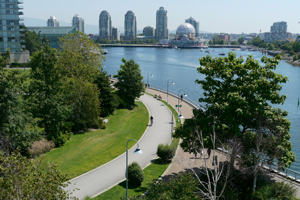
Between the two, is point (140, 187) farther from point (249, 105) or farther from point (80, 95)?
point (80, 95)

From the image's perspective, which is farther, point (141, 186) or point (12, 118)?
point (12, 118)

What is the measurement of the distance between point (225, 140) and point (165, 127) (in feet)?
54.0

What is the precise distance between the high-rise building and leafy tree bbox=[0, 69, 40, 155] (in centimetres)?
7129

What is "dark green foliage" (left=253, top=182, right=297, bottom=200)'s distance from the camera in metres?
19.0

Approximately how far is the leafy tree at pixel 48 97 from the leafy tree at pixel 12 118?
156 inches

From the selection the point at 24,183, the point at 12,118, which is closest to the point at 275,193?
the point at 24,183

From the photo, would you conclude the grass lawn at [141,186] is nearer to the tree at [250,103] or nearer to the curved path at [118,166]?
the curved path at [118,166]

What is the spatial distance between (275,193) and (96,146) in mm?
18259

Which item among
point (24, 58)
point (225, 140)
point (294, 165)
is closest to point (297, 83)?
point (294, 165)

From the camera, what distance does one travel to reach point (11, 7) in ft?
284

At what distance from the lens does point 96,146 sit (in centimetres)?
3102

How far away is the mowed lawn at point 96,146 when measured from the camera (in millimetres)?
26188

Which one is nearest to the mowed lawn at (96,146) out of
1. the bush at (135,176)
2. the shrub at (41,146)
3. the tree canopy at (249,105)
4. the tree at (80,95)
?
the shrub at (41,146)

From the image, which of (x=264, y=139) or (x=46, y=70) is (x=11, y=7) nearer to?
(x=46, y=70)
